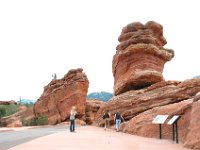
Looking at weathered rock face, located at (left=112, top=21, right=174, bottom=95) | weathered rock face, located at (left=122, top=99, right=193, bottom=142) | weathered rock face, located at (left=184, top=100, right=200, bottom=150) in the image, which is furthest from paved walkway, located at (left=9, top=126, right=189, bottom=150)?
weathered rock face, located at (left=112, top=21, right=174, bottom=95)

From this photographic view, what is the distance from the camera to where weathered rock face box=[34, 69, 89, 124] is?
61.9 m

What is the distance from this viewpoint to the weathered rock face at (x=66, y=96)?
61.9 meters

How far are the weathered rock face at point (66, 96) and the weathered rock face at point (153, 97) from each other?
30.5 metres

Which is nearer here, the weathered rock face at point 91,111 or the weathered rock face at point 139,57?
the weathered rock face at point 139,57

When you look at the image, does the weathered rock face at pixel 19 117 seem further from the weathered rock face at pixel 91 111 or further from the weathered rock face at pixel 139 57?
the weathered rock face at pixel 139 57

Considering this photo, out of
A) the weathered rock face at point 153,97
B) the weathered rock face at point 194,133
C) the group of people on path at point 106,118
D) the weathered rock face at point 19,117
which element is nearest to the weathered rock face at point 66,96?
the weathered rock face at point 19,117

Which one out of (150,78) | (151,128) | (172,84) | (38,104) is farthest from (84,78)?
(151,128)

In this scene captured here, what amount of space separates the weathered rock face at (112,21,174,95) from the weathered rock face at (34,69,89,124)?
23.5 m

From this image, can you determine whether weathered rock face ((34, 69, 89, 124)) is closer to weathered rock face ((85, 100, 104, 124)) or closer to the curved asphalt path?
weathered rock face ((85, 100, 104, 124))

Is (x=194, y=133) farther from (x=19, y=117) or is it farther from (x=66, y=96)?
(x=19, y=117)

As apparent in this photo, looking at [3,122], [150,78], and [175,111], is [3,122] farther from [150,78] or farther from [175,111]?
[175,111]

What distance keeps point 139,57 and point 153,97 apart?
991 centimetres

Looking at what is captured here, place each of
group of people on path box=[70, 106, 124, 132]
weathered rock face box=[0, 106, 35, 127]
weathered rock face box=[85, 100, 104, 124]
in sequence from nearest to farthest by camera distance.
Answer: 1. group of people on path box=[70, 106, 124, 132]
2. weathered rock face box=[85, 100, 104, 124]
3. weathered rock face box=[0, 106, 35, 127]

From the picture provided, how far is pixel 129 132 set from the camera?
24266 millimetres
